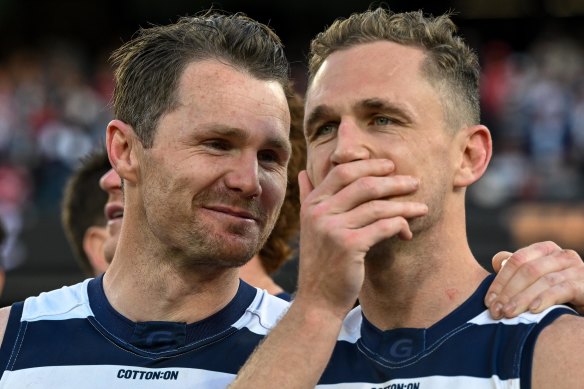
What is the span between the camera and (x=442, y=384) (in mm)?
2785

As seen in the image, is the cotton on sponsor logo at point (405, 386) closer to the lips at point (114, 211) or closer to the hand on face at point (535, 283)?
the hand on face at point (535, 283)

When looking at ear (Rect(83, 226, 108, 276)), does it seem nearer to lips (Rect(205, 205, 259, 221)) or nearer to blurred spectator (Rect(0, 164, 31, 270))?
lips (Rect(205, 205, 259, 221))

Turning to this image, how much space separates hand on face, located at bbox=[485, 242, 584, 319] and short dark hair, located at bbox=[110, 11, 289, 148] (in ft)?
3.67

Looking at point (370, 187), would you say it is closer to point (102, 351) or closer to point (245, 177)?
point (245, 177)

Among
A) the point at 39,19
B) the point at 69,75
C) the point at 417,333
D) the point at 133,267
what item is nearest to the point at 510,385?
the point at 417,333

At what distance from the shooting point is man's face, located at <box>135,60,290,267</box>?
10.9ft

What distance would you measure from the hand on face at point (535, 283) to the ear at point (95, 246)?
8.91 ft

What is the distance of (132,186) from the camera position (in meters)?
3.61

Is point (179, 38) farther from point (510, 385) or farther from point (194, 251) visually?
point (510, 385)

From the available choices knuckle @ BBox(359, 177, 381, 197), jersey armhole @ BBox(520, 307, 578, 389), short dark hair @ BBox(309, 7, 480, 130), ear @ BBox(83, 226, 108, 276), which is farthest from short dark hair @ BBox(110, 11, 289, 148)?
ear @ BBox(83, 226, 108, 276)

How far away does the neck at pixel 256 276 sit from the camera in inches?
175

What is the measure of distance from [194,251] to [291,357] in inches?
27.0

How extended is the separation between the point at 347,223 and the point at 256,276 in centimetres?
185

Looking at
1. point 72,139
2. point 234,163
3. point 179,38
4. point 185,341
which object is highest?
point 179,38
